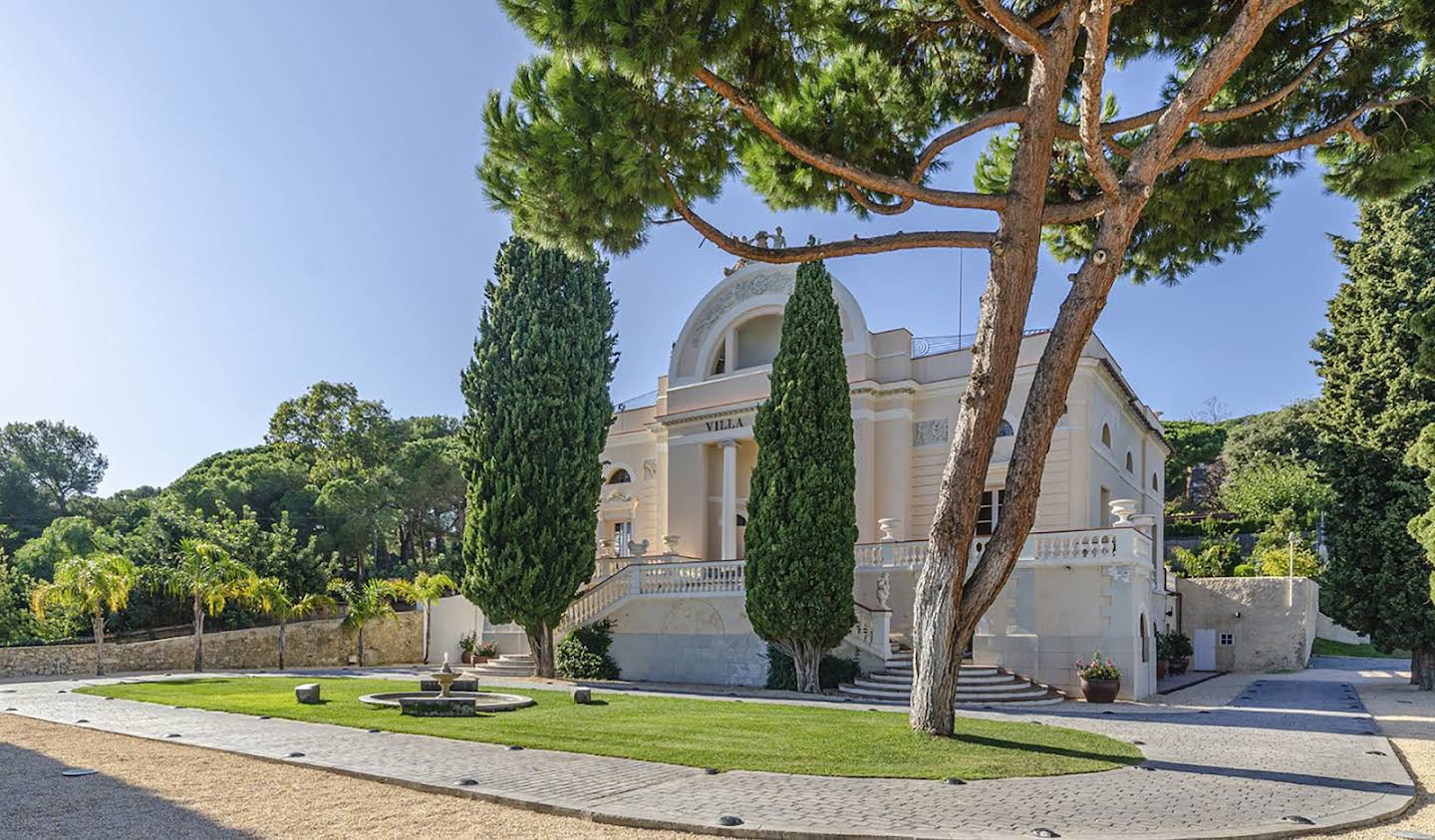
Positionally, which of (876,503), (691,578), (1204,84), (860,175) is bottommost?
(691,578)

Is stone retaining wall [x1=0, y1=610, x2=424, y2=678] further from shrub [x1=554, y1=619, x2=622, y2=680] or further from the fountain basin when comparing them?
the fountain basin

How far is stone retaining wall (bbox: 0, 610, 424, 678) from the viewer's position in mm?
21984

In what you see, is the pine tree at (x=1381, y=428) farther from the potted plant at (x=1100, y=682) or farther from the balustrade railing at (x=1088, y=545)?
the potted plant at (x=1100, y=682)

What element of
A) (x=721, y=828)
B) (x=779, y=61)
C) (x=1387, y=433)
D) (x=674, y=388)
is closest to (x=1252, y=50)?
(x=779, y=61)

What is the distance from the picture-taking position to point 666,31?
9367 mm

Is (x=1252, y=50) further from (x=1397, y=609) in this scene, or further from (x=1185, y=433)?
(x=1185, y=433)

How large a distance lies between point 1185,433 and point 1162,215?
52450 mm

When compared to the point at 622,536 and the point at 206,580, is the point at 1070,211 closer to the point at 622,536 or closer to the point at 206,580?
the point at 622,536

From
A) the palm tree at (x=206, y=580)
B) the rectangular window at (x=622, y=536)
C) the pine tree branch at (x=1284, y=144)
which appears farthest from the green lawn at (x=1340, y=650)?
the palm tree at (x=206, y=580)

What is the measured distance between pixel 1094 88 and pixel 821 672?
12266 millimetres

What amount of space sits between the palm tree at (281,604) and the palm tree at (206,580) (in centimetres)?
32

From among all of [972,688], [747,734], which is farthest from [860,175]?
[972,688]

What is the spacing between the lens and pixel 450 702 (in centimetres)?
1300

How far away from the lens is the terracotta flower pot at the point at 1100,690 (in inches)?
663
